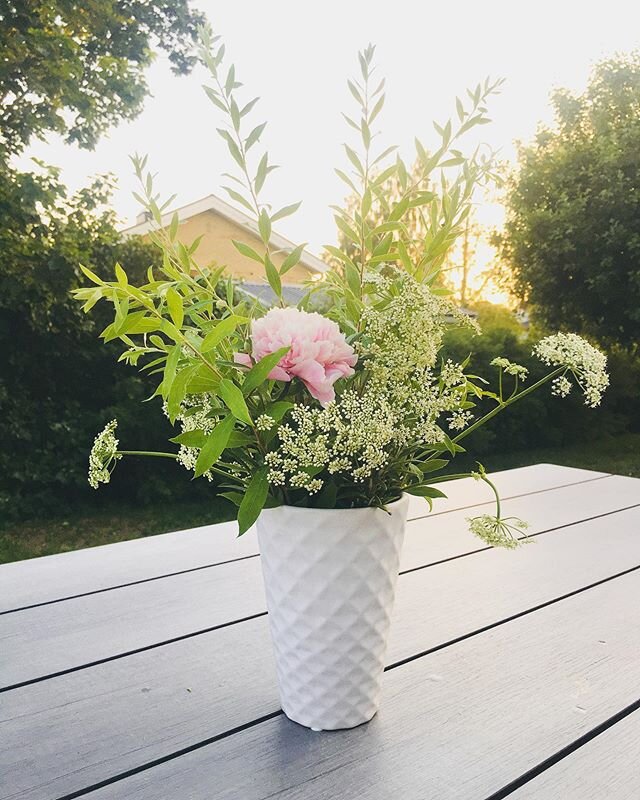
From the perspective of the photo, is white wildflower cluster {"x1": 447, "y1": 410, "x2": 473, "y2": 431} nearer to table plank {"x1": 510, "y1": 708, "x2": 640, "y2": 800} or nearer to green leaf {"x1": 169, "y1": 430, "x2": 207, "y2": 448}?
green leaf {"x1": 169, "y1": 430, "x2": 207, "y2": 448}

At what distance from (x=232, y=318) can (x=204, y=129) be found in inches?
11.1

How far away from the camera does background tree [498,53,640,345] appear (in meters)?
6.64

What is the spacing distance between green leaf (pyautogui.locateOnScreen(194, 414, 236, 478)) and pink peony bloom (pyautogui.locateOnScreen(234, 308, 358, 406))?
0.06 m

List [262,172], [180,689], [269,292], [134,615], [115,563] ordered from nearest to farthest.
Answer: [262,172], [180,689], [134,615], [115,563], [269,292]

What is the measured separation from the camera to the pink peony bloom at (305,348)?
64 centimetres

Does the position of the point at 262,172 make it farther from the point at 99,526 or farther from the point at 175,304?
the point at 99,526

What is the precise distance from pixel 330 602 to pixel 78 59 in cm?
530

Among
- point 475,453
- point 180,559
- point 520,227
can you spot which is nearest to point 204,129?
point 180,559

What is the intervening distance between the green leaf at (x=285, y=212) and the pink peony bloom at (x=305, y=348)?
0.12 metres

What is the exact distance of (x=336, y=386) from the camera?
73 centimetres

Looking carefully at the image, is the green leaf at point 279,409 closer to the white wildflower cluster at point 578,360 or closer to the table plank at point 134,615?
the white wildflower cluster at point 578,360

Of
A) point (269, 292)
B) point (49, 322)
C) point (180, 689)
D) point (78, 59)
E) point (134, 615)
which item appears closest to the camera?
point (180, 689)

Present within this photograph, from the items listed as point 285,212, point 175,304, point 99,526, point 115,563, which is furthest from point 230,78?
point 99,526

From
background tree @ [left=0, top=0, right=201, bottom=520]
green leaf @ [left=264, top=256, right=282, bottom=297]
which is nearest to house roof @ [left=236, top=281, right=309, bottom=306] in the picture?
green leaf @ [left=264, top=256, right=282, bottom=297]
